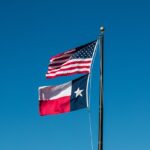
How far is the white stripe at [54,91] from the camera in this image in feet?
74.7

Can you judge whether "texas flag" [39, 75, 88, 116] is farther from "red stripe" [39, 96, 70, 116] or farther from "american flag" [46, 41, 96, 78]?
"american flag" [46, 41, 96, 78]

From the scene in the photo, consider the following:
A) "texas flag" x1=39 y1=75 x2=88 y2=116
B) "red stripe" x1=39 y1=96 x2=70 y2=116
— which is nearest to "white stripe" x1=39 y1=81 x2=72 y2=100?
"texas flag" x1=39 y1=75 x2=88 y2=116

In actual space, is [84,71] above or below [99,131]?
above

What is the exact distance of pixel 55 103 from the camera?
22.9 m

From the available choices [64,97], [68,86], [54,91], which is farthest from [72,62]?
[64,97]

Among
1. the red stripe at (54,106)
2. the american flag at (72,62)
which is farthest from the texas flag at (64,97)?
the american flag at (72,62)

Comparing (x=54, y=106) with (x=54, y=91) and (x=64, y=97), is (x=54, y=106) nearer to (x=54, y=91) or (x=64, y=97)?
(x=64, y=97)

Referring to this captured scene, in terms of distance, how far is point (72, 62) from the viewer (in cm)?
2325

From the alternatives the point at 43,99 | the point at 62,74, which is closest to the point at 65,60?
the point at 62,74

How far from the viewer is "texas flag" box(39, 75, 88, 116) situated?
2177 centimetres

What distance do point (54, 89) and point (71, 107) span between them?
157 cm

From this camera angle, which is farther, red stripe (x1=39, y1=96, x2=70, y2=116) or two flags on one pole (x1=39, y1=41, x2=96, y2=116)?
red stripe (x1=39, y1=96, x2=70, y2=116)

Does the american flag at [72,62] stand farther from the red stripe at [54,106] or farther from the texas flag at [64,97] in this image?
the red stripe at [54,106]
